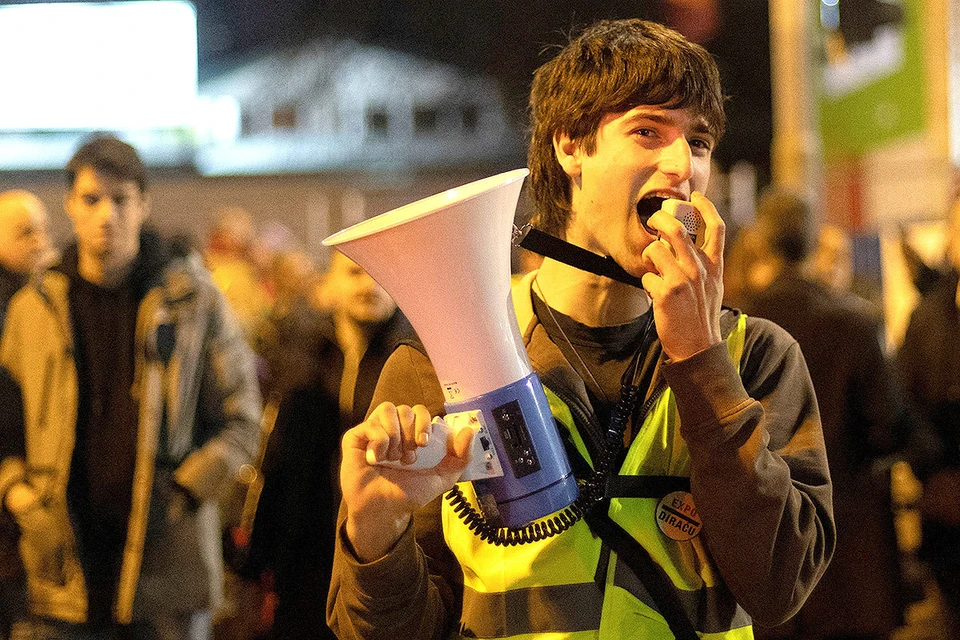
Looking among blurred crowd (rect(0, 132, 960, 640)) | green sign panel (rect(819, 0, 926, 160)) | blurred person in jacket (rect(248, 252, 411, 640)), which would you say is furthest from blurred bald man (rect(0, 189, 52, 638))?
green sign panel (rect(819, 0, 926, 160))

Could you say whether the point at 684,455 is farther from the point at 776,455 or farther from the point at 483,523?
the point at 483,523

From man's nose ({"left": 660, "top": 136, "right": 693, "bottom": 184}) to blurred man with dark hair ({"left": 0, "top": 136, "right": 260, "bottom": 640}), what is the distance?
2.51 meters

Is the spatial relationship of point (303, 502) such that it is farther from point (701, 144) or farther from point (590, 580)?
point (701, 144)

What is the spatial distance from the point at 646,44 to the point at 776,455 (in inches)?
26.5

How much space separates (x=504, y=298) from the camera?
5.77ft

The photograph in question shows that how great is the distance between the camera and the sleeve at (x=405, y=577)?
1.73m

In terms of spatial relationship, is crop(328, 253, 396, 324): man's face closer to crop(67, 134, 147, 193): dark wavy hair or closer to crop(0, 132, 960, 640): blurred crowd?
crop(0, 132, 960, 640): blurred crowd

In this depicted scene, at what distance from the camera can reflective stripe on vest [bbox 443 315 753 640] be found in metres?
1.79

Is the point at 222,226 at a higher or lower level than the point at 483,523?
higher

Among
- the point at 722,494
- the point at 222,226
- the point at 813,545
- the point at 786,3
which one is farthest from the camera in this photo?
the point at 222,226

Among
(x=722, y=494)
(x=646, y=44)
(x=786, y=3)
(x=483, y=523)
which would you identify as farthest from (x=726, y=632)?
(x=786, y=3)

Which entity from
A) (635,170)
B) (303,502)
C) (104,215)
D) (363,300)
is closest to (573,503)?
(635,170)

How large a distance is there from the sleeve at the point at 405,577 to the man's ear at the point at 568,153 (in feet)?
1.28

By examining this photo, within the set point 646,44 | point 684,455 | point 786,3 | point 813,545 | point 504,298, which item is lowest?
point 813,545
